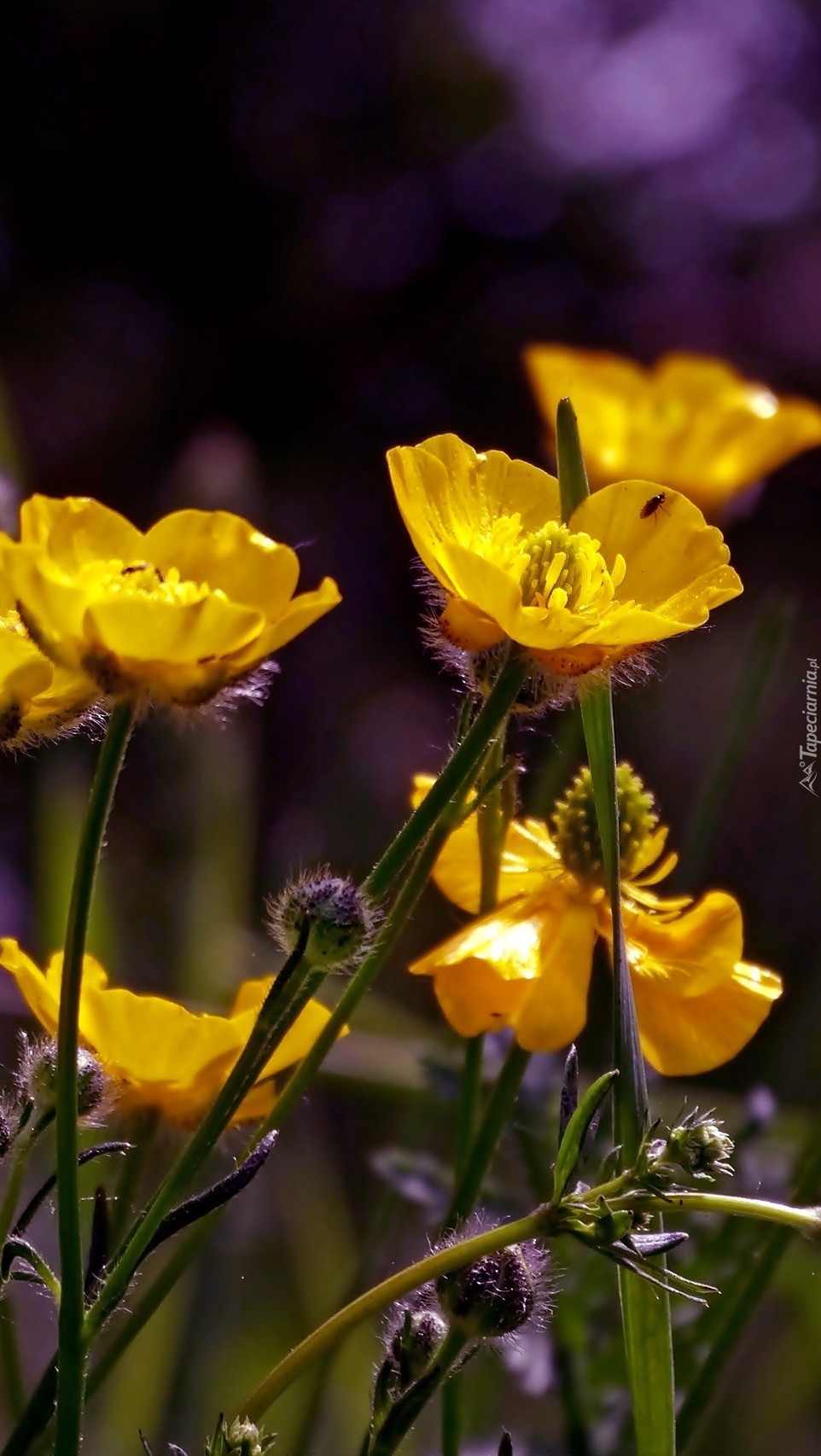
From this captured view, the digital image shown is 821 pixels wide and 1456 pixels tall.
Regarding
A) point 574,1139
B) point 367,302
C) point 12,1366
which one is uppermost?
point 367,302

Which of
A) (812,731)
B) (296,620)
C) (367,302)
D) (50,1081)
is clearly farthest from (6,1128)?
(367,302)

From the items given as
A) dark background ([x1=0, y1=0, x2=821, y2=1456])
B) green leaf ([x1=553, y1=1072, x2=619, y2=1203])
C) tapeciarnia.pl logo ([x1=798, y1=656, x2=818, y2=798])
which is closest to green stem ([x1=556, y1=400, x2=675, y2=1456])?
green leaf ([x1=553, y1=1072, x2=619, y2=1203])

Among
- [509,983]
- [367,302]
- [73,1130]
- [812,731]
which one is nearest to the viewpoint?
[73,1130]

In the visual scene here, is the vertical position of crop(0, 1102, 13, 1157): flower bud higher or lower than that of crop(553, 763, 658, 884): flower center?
lower

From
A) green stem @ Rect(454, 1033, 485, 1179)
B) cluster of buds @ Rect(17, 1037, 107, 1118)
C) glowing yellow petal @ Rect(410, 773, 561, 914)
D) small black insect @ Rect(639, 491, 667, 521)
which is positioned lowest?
cluster of buds @ Rect(17, 1037, 107, 1118)

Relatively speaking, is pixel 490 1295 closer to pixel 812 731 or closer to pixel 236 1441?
pixel 236 1441

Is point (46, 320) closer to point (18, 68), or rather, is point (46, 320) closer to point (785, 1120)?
point (18, 68)

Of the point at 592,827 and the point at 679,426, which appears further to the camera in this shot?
the point at 679,426

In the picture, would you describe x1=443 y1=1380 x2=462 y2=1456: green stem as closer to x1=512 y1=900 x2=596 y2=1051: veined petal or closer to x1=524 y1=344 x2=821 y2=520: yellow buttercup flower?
x1=512 y1=900 x2=596 y2=1051: veined petal
